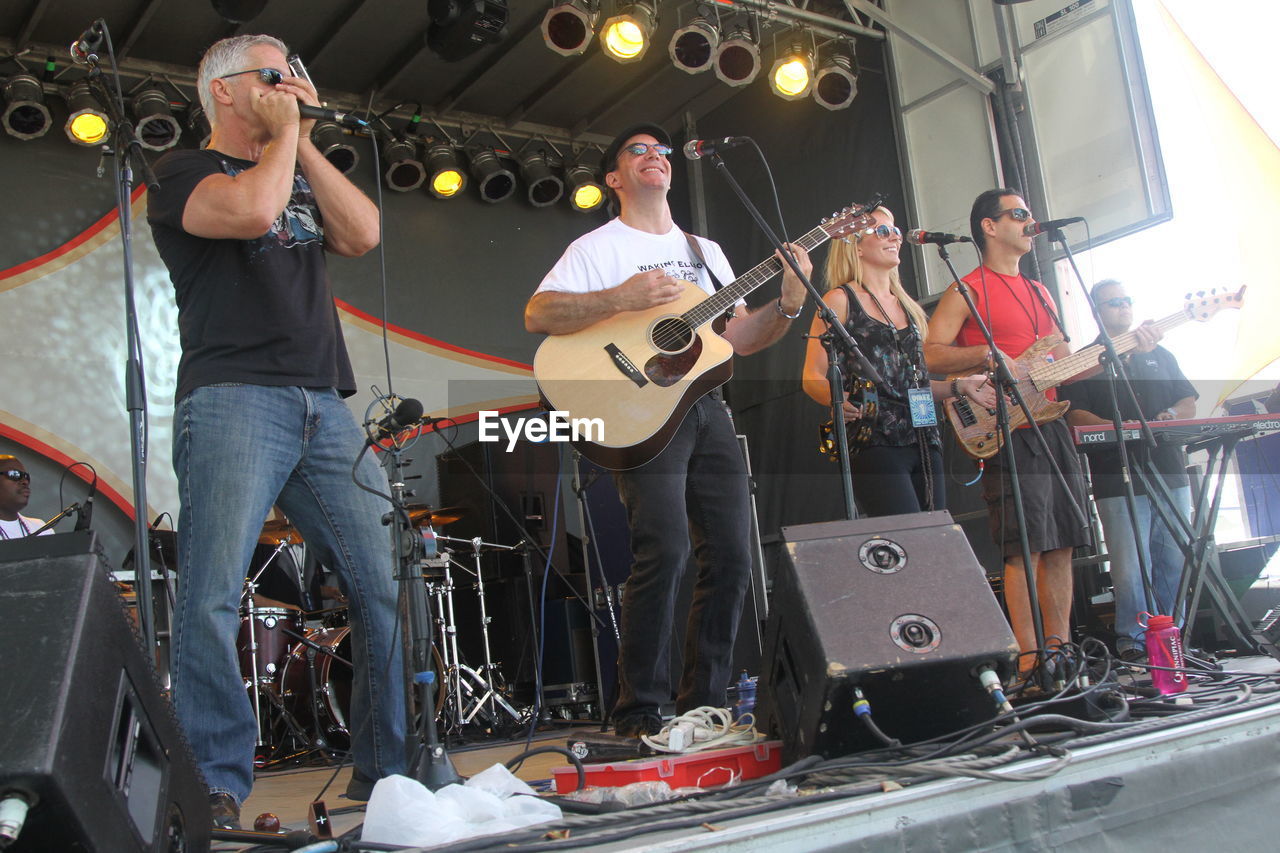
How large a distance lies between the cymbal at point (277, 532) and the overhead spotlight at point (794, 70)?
478 centimetres

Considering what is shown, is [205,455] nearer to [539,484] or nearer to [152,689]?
[152,689]

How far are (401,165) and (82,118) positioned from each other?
2268 mm

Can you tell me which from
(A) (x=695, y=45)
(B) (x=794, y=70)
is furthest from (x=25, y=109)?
(B) (x=794, y=70)

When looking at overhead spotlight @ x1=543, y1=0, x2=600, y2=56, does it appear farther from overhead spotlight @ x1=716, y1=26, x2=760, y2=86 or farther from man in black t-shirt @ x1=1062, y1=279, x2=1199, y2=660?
man in black t-shirt @ x1=1062, y1=279, x2=1199, y2=660

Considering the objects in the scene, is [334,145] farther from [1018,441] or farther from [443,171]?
[1018,441]

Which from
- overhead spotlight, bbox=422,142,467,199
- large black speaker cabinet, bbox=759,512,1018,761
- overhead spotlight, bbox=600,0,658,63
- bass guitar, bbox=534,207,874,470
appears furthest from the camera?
overhead spotlight, bbox=422,142,467,199

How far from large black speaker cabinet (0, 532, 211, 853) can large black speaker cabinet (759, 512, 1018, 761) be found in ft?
3.54

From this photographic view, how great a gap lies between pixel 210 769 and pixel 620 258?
6.27 feet

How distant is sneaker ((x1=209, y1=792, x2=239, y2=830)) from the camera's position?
2043 millimetres

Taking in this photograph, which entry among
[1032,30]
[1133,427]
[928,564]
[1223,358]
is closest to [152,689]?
[928,564]

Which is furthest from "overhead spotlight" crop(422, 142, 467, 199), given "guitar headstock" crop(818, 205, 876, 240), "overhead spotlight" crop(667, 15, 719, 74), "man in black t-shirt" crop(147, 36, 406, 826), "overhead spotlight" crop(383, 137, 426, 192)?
"man in black t-shirt" crop(147, 36, 406, 826)

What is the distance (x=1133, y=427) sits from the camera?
3.59 metres

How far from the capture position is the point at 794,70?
7.98 m

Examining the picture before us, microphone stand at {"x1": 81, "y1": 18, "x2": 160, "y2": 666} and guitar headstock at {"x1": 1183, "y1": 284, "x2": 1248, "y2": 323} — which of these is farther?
guitar headstock at {"x1": 1183, "y1": 284, "x2": 1248, "y2": 323}
